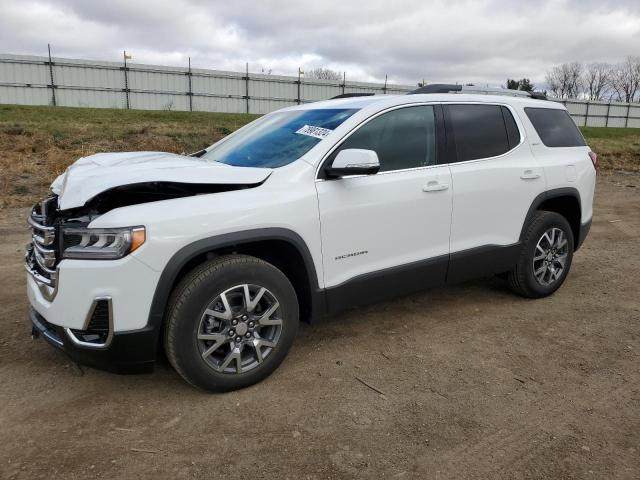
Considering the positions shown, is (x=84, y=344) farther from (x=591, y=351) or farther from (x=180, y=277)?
(x=591, y=351)

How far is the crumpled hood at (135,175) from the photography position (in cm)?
280

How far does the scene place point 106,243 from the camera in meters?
2.71

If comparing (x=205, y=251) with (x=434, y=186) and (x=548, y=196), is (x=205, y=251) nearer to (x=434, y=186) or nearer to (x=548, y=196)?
(x=434, y=186)

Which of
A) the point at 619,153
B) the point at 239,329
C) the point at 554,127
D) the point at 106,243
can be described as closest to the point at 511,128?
the point at 554,127

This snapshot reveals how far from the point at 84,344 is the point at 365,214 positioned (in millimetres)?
1831

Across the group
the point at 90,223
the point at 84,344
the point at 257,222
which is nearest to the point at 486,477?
the point at 257,222

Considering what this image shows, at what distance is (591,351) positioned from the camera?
377 cm

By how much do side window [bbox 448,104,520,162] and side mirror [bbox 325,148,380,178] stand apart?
110 cm

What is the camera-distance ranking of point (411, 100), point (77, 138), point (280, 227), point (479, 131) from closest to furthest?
point (280, 227) → point (411, 100) → point (479, 131) → point (77, 138)

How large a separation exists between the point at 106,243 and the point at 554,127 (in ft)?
13.2

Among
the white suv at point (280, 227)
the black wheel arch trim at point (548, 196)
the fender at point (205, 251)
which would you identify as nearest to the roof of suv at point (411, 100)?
the white suv at point (280, 227)

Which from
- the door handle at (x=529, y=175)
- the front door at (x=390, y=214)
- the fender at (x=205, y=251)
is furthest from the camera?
the door handle at (x=529, y=175)

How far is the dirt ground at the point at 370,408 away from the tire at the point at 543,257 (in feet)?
1.05

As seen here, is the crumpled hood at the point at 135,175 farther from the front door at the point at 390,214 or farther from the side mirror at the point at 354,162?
the front door at the point at 390,214
